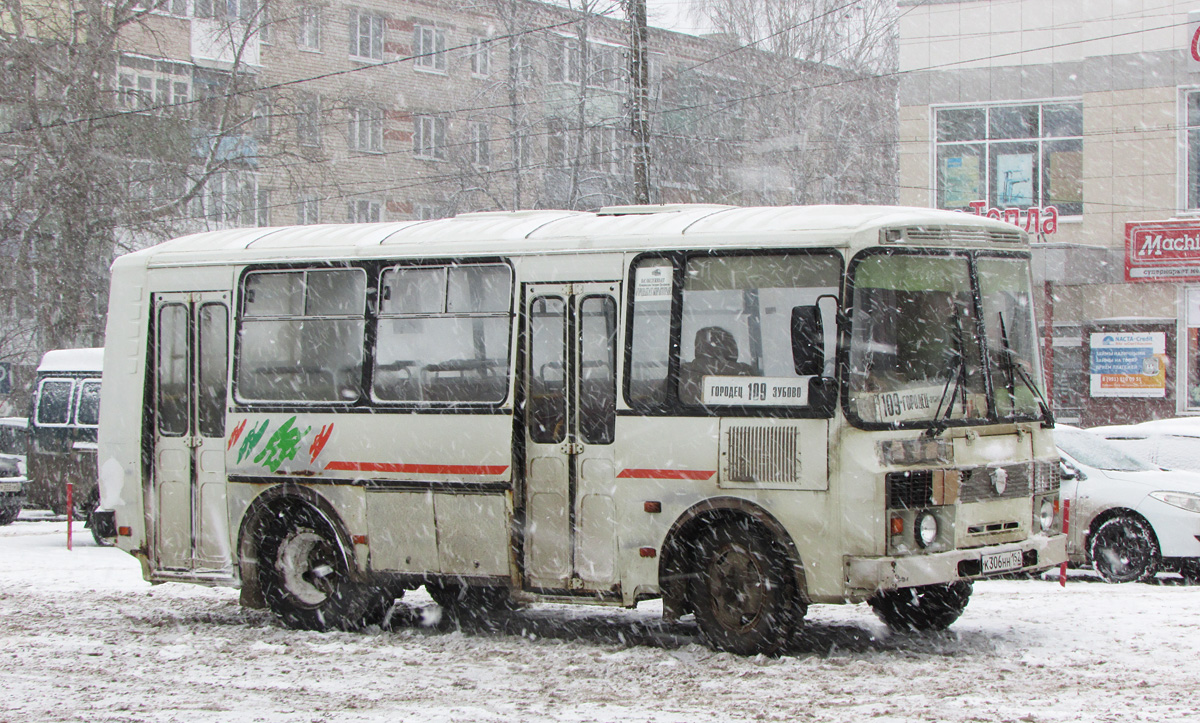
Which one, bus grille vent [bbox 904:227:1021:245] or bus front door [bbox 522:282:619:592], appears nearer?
bus grille vent [bbox 904:227:1021:245]

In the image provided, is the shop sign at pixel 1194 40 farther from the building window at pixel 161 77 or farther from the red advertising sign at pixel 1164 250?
the building window at pixel 161 77

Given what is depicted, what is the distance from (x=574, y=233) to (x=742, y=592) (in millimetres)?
2665

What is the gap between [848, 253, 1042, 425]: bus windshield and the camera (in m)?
9.20

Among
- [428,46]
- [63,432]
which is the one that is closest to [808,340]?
[63,432]

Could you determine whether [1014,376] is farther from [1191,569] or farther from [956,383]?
[1191,569]

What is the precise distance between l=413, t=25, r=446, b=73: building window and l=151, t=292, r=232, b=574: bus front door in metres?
40.5

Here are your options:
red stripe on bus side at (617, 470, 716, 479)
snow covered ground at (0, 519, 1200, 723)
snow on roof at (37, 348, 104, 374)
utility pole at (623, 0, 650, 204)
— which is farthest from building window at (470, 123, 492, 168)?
red stripe on bus side at (617, 470, 716, 479)

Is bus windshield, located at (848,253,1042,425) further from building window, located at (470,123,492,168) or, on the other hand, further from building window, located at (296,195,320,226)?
building window, located at (470,123,492,168)

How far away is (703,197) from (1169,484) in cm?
3563

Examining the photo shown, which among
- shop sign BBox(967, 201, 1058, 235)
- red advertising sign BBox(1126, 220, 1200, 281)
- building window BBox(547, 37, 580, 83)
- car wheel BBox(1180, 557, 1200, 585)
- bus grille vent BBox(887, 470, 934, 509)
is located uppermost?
building window BBox(547, 37, 580, 83)

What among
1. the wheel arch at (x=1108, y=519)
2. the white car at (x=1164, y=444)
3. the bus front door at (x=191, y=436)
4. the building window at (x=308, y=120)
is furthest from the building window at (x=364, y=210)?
the bus front door at (x=191, y=436)

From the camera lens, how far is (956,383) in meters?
9.48

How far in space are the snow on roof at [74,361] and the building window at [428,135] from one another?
29810mm

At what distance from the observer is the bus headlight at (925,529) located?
30.0 ft
